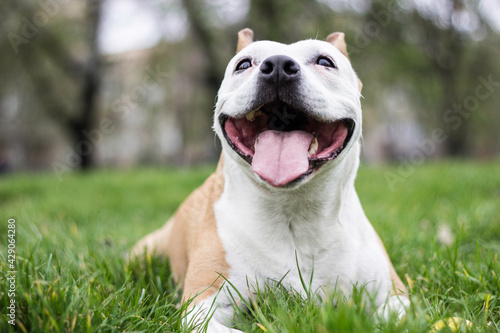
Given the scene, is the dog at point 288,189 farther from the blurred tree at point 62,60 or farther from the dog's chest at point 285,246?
the blurred tree at point 62,60

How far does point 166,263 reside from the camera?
2.69 metres

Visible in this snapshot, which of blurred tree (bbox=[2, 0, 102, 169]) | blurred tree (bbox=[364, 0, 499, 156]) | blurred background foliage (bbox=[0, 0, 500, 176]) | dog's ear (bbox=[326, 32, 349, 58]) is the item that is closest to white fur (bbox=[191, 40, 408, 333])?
dog's ear (bbox=[326, 32, 349, 58])

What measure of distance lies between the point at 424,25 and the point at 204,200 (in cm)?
1084

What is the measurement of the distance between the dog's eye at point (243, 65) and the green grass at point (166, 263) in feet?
3.61

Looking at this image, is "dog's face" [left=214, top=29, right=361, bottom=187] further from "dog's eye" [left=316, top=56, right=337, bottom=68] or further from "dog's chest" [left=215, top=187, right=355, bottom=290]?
"dog's chest" [left=215, top=187, right=355, bottom=290]

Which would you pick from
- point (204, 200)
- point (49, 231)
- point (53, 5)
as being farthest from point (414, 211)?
point (53, 5)

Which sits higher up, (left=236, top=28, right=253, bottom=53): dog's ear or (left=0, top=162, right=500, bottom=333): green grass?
(left=236, top=28, right=253, bottom=53): dog's ear

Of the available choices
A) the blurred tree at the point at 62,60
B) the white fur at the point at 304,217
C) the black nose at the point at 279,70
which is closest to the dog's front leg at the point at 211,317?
the white fur at the point at 304,217

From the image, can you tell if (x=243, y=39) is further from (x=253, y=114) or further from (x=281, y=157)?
(x=281, y=157)

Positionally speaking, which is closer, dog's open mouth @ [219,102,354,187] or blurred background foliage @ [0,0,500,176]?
dog's open mouth @ [219,102,354,187]

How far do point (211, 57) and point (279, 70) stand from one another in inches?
324

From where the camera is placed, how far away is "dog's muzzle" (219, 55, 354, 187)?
1.94 meters

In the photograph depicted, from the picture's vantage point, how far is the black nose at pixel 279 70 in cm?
196

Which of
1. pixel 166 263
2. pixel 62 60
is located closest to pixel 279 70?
pixel 166 263
